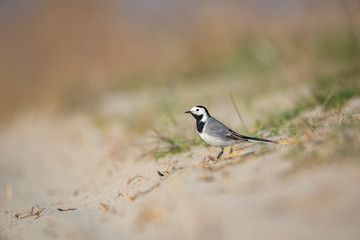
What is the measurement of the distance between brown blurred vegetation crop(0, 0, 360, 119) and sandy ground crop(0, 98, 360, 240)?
3.28 m

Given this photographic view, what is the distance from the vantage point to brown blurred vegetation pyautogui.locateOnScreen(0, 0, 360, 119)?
6708 millimetres

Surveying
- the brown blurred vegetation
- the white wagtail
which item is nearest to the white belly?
the white wagtail

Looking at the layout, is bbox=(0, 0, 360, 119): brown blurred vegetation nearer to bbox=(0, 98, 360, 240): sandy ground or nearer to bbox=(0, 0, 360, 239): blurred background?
bbox=(0, 0, 360, 239): blurred background

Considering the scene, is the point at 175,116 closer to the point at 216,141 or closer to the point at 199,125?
the point at 199,125

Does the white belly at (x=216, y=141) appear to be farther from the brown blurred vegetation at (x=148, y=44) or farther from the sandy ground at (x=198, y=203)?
the brown blurred vegetation at (x=148, y=44)

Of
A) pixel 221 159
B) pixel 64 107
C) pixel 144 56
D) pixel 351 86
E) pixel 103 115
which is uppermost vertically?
pixel 144 56

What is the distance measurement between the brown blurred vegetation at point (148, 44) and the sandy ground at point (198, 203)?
129 inches

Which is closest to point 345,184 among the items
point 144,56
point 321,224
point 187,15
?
point 321,224

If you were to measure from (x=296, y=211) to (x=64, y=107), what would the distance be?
7514 millimetres

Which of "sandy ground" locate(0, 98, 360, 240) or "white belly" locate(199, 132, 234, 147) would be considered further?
"white belly" locate(199, 132, 234, 147)

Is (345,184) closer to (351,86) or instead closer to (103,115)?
(351,86)

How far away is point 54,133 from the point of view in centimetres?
750

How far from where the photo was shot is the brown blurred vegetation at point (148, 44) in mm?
6708

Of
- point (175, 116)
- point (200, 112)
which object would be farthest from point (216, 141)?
point (175, 116)
